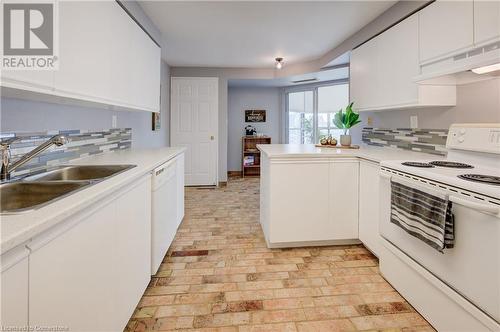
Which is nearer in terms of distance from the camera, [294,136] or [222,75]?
[222,75]

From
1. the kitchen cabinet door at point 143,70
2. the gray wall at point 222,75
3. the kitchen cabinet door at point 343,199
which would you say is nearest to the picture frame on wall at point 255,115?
the gray wall at point 222,75

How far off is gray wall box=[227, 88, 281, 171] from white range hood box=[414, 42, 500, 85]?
494 cm

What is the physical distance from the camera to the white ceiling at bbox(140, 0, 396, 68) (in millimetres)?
2818

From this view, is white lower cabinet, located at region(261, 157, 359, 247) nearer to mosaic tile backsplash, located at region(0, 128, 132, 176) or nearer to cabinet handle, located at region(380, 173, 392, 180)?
cabinet handle, located at region(380, 173, 392, 180)

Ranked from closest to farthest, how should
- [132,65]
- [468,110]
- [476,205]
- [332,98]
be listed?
[476,205]
[468,110]
[132,65]
[332,98]

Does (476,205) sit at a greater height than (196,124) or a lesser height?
lesser

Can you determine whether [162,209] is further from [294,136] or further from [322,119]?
[294,136]

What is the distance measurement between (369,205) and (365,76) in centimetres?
155

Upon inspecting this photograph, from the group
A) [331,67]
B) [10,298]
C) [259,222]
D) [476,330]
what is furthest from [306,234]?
[331,67]

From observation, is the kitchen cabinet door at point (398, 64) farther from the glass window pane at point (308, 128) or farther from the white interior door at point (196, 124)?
the glass window pane at point (308, 128)

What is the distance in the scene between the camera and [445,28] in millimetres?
1938

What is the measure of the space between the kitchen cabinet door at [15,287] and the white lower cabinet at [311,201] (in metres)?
1.95

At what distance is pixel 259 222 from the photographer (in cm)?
343

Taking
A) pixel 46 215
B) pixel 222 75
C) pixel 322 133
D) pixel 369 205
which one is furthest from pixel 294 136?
pixel 46 215
